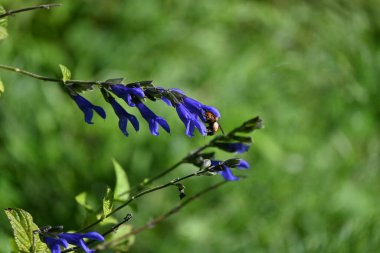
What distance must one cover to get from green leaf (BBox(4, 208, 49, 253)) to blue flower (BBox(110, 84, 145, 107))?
0.19m

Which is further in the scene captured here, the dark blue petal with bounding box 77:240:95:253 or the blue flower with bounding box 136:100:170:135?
the blue flower with bounding box 136:100:170:135

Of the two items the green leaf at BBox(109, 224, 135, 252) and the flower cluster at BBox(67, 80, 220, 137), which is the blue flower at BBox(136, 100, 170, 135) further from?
the green leaf at BBox(109, 224, 135, 252)

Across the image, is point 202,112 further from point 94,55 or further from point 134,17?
point 134,17

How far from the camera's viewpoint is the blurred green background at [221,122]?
2.28 metres

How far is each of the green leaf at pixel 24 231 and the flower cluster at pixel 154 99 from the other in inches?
5.6

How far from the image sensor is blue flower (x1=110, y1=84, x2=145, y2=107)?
2.58 feet

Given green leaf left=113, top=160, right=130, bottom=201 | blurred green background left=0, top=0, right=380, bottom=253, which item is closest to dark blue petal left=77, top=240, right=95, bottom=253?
green leaf left=113, top=160, right=130, bottom=201

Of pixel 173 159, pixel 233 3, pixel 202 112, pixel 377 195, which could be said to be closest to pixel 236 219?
pixel 173 159

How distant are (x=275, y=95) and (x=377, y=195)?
648 mm

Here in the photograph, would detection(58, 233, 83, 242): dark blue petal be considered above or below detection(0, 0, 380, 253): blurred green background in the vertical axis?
below

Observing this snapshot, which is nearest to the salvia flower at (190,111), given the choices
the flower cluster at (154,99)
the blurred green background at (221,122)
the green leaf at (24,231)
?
the flower cluster at (154,99)

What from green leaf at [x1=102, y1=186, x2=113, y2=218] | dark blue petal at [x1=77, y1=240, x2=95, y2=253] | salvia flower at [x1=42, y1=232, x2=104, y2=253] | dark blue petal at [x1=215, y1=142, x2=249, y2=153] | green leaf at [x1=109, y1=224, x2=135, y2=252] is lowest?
dark blue petal at [x1=77, y1=240, x2=95, y2=253]

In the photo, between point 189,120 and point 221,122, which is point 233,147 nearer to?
point 189,120

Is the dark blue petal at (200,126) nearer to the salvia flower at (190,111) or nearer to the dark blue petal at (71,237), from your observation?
the salvia flower at (190,111)
